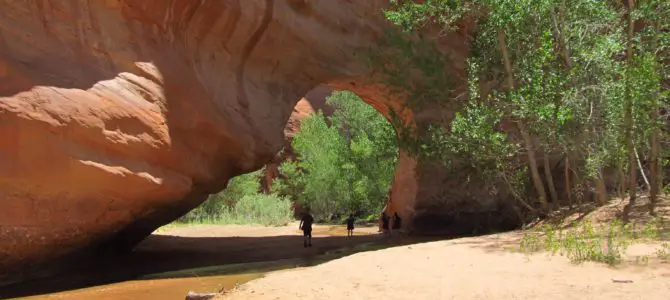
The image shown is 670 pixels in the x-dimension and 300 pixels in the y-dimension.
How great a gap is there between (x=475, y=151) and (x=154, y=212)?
25.2 ft

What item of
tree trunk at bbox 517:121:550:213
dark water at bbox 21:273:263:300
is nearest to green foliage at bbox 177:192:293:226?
tree trunk at bbox 517:121:550:213

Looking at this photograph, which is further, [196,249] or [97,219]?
[196,249]

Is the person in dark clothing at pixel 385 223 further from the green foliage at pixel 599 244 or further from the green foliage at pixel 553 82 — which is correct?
the green foliage at pixel 599 244

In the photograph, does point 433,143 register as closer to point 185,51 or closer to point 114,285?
point 185,51

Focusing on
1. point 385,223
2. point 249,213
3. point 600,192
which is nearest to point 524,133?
point 600,192

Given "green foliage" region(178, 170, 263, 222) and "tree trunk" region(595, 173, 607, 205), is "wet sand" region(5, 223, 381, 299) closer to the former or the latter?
"tree trunk" region(595, 173, 607, 205)

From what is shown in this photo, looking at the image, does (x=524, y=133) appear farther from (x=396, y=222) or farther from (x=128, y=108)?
(x=128, y=108)

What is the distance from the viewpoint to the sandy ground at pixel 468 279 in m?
5.17

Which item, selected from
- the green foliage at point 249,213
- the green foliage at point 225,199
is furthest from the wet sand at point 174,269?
the green foliage at point 225,199

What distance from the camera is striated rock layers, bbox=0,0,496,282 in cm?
857

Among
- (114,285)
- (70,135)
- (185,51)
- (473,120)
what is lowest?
(114,285)

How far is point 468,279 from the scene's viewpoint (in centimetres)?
599

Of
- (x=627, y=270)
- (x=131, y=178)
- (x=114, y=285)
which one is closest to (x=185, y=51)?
(x=131, y=178)

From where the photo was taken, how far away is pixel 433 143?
46.3 feet
